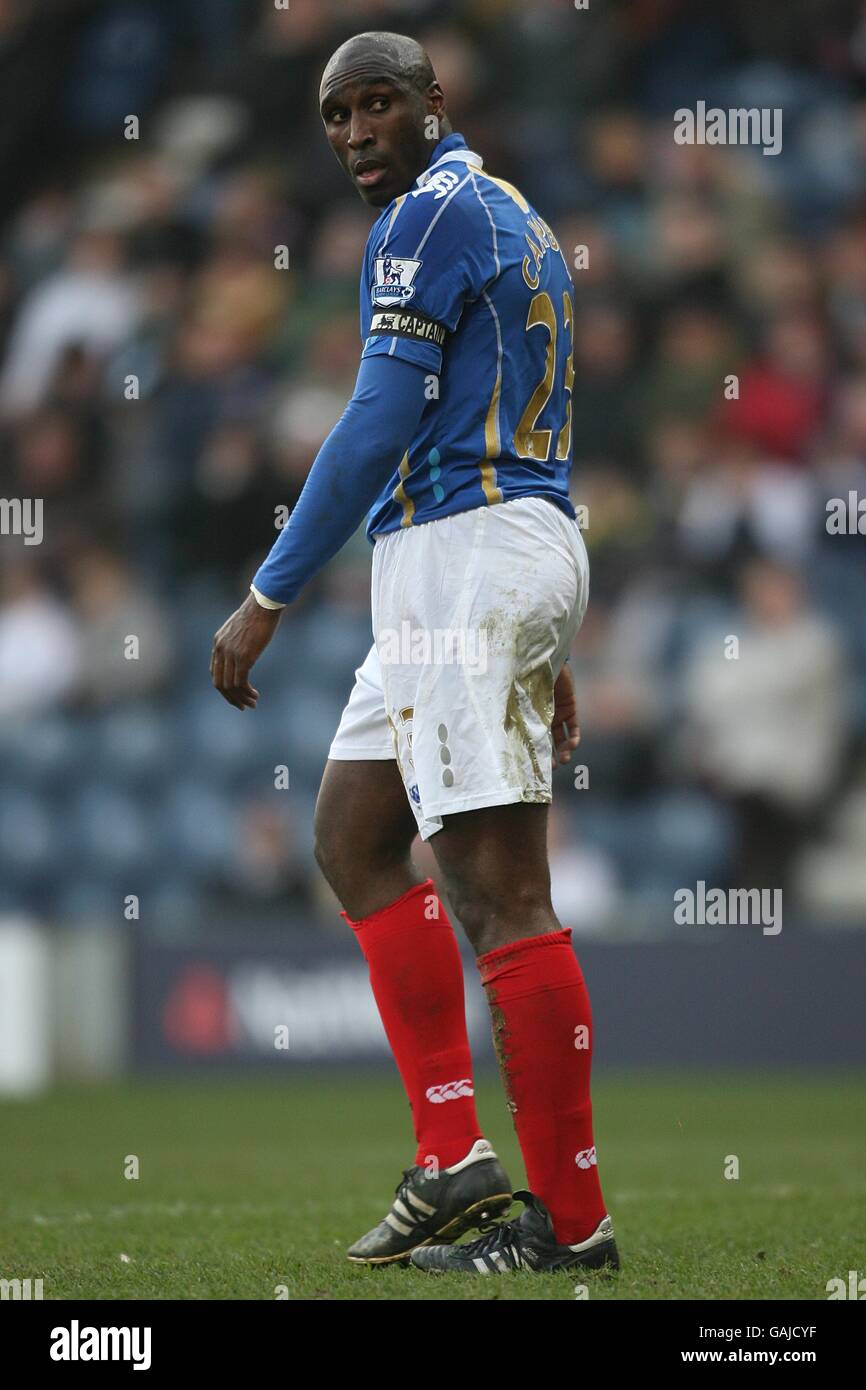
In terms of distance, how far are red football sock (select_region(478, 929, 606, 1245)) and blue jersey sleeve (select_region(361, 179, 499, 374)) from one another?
1.10m

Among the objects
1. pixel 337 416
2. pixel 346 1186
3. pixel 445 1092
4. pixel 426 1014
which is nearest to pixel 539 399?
pixel 426 1014

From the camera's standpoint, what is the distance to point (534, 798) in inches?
141

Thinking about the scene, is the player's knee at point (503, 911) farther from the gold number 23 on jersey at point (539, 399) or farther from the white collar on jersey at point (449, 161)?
the white collar on jersey at point (449, 161)

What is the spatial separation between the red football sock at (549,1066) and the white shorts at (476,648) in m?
0.30

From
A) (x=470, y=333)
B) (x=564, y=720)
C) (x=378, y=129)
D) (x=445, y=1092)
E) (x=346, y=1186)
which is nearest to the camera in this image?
(x=470, y=333)

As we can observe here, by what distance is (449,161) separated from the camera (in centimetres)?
381

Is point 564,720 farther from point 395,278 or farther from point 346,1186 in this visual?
point 346,1186

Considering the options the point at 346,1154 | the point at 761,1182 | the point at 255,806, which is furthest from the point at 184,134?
the point at 761,1182

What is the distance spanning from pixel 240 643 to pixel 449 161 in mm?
1019

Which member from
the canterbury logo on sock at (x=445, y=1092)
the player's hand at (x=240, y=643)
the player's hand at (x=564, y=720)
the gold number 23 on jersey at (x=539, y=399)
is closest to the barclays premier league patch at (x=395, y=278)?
the gold number 23 on jersey at (x=539, y=399)

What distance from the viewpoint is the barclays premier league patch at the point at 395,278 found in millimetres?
3611

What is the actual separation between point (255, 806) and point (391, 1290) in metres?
6.59

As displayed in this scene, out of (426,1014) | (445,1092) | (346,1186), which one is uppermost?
(426,1014)

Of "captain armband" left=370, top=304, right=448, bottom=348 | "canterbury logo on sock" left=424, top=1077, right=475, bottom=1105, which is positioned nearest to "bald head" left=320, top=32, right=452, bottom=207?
"captain armband" left=370, top=304, right=448, bottom=348
